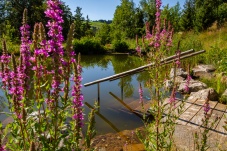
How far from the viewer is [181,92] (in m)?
7.80

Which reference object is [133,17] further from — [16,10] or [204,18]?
[16,10]

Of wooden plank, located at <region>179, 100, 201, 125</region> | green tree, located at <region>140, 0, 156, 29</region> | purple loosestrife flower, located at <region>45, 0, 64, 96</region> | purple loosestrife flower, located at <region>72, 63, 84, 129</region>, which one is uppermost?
green tree, located at <region>140, 0, 156, 29</region>

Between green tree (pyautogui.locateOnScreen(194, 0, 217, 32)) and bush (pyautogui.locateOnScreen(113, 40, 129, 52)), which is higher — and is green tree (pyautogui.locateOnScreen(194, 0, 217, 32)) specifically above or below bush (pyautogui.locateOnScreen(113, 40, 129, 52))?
above

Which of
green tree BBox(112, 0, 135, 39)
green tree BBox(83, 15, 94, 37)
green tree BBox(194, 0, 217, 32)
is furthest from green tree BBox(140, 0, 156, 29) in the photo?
green tree BBox(83, 15, 94, 37)

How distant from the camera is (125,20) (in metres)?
34.5

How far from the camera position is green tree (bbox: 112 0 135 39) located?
32.5m

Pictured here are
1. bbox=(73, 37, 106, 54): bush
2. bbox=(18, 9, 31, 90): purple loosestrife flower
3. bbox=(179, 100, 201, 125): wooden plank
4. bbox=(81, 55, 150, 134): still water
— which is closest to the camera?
bbox=(18, 9, 31, 90): purple loosestrife flower

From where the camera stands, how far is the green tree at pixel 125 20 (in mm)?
32531

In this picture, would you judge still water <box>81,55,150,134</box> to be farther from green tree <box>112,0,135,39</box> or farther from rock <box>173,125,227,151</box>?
green tree <box>112,0,135,39</box>

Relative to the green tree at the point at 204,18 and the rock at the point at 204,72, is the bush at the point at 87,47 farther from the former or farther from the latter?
the rock at the point at 204,72

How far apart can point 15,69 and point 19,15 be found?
41020 mm

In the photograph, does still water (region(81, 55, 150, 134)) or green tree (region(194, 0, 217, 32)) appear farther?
green tree (region(194, 0, 217, 32))

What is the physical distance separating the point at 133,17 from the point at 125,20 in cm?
146

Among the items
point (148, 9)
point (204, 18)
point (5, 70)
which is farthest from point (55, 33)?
point (148, 9)
